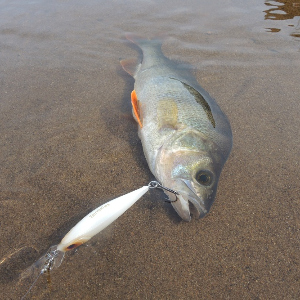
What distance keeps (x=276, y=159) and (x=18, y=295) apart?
2.92m

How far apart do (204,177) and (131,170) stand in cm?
88

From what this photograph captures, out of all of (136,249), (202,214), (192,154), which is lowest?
(136,249)

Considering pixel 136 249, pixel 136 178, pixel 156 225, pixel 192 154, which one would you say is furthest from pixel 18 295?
pixel 192 154

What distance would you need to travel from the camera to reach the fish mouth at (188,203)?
2391 mm

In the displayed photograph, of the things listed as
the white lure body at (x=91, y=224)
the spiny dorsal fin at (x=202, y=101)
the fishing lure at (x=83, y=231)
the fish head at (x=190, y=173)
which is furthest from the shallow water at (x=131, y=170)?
the spiny dorsal fin at (x=202, y=101)

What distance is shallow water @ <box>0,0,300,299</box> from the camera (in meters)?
2.20

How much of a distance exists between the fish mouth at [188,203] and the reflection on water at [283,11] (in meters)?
4.92

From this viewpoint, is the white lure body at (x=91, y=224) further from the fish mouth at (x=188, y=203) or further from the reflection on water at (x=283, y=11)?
the reflection on water at (x=283, y=11)

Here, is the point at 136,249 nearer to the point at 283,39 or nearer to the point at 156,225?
the point at 156,225

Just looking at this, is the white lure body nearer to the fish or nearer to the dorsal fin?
the fish

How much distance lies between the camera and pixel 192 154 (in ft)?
8.80

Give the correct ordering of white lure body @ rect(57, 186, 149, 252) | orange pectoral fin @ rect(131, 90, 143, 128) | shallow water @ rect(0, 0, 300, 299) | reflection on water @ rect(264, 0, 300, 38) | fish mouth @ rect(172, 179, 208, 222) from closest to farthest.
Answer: white lure body @ rect(57, 186, 149, 252)
shallow water @ rect(0, 0, 300, 299)
fish mouth @ rect(172, 179, 208, 222)
orange pectoral fin @ rect(131, 90, 143, 128)
reflection on water @ rect(264, 0, 300, 38)

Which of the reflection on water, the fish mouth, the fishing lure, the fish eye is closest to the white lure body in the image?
the fishing lure

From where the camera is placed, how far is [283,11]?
6.39 metres
